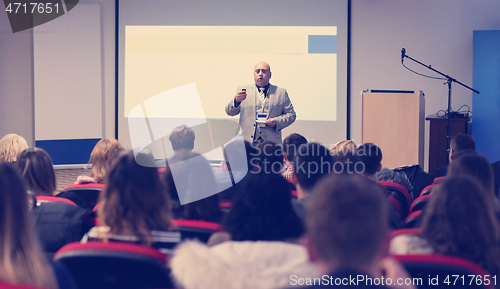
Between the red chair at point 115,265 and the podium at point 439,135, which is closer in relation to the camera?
the red chair at point 115,265

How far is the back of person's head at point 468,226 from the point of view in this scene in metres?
1.41

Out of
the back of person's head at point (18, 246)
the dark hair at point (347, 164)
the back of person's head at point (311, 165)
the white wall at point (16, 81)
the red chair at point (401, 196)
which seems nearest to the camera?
the back of person's head at point (18, 246)

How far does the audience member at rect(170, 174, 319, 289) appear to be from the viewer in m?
1.14

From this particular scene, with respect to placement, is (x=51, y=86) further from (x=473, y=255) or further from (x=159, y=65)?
(x=473, y=255)

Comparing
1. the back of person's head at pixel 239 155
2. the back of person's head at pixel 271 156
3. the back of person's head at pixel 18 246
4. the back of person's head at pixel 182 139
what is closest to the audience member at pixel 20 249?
the back of person's head at pixel 18 246

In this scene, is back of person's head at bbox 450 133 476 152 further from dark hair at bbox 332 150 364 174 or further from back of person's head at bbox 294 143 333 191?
back of person's head at bbox 294 143 333 191

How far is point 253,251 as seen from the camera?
50.9 inches

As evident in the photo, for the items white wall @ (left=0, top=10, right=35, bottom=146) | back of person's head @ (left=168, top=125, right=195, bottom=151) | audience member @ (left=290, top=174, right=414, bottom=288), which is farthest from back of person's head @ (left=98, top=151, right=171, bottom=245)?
white wall @ (left=0, top=10, right=35, bottom=146)

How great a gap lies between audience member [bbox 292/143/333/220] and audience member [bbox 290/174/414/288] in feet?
3.97

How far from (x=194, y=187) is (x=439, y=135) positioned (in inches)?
191

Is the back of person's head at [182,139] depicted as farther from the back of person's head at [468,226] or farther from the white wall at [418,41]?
the white wall at [418,41]

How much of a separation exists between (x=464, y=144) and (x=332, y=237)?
2916mm

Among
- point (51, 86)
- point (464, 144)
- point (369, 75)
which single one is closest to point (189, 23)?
point (51, 86)

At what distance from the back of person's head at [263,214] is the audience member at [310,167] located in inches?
22.4
